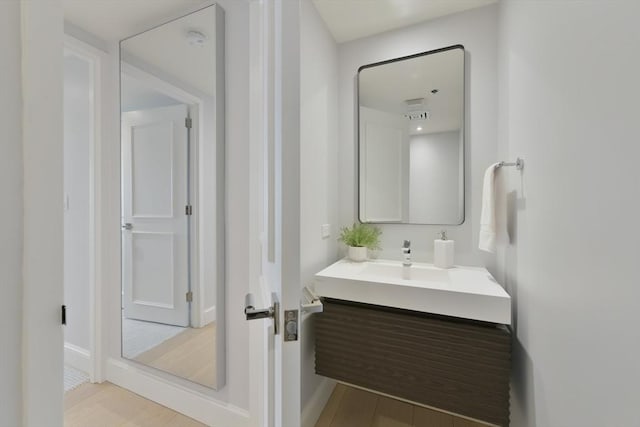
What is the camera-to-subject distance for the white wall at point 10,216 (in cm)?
41

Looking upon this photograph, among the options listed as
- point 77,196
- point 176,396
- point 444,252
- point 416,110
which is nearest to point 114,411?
point 176,396

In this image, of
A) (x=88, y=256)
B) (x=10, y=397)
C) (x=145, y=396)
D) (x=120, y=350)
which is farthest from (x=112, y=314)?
(x=10, y=397)

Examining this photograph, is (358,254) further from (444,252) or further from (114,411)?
(114,411)

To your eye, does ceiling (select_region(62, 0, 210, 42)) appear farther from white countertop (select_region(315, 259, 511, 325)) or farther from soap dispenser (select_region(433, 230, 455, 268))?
soap dispenser (select_region(433, 230, 455, 268))

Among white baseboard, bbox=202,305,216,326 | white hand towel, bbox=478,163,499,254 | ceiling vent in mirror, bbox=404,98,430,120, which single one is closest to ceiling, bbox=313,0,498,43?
ceiling vent in mirror, bbox=404,98,430,120

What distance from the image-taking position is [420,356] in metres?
1.19

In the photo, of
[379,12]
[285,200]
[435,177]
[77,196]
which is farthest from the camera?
[77,196]

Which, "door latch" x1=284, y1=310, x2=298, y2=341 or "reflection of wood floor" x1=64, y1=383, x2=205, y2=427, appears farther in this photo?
"reflection of wood floor" x1=64, y1=383, x2=205, y2=427

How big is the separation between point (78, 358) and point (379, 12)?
308cm

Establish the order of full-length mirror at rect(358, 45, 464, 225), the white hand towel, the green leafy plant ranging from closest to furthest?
the white hand towel → full-length mirror at rect(358, 45, 464, 225) → the green leafy plant

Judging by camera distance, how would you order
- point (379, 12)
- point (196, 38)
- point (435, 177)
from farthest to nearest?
1. point (435, 177)
2. point (379, 12)
3. point (196, 38)

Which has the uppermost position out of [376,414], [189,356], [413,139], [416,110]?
[416,110]

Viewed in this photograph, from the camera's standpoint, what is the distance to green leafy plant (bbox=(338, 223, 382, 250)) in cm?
174

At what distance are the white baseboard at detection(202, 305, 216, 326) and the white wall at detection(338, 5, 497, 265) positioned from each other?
3.74 feet
